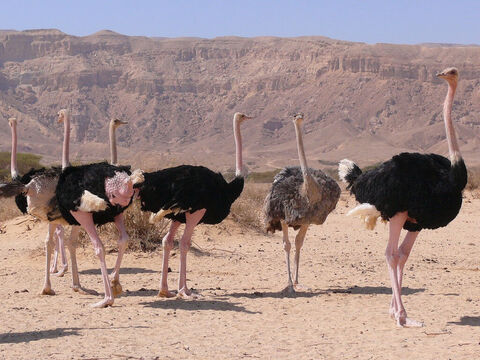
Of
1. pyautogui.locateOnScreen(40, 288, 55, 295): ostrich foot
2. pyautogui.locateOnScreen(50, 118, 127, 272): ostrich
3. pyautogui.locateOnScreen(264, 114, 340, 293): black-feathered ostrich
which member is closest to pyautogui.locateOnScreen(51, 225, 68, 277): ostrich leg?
pyautogui.locateOnScreen(50, 118, 127, 272): ostrich

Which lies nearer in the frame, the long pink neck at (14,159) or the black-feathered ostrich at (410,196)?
the black-feathered ostrich at (410,196)

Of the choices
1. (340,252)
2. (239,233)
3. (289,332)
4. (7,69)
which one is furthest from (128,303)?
(7,69)

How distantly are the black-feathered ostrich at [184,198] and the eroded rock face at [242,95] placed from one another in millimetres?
68989

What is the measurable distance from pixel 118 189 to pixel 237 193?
1.54m

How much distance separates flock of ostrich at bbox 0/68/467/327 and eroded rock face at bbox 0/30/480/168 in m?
68.5

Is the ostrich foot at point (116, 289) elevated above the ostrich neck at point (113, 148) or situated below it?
below

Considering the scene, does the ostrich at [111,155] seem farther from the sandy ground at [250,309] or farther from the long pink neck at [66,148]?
the sandy ground at [250,309]

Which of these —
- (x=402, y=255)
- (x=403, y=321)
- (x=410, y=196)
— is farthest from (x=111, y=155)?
(x=403, y=321)

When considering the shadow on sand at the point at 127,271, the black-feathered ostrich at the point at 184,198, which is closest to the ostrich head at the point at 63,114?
the black-feathered ostrich at the point at 184,198

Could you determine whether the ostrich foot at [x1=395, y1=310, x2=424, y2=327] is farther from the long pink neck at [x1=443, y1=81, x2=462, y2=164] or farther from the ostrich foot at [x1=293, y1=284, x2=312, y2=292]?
the ostrich foot at [x1=293, y1=284, x2=312, y2=292]

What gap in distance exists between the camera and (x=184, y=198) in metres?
8.49

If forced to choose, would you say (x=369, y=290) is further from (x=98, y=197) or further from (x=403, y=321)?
(x=98, y=197)

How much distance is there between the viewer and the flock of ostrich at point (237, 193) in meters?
7.16

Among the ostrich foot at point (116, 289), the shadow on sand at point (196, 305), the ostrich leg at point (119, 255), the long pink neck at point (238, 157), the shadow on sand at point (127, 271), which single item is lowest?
the shadow on sand at point (127, 271)
